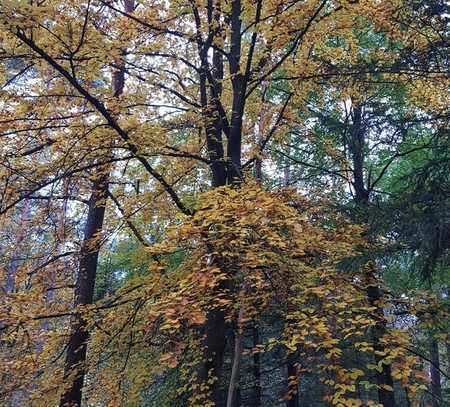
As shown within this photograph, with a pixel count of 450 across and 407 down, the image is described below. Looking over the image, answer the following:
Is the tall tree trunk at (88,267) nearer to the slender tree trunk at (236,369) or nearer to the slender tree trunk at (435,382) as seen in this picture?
the slender tree trunk at (236,369)

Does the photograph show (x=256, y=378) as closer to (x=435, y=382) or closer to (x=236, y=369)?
(x=435, y=382)

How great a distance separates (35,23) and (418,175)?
15.2 ft

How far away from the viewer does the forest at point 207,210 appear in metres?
3.72

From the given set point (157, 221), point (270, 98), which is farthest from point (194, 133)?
point (270, 98)

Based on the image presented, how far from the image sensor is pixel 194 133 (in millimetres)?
8383

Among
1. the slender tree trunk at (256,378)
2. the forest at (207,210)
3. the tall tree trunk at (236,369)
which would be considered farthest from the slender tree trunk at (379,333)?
the slender tree trunk at (256,378)

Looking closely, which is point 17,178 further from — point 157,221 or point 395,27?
point 395,27

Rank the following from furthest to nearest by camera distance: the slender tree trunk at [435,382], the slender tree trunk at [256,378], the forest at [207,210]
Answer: the slender tree trunk at [256,378]
the slender tree trunk at [435,382]
the forest at [207,210]

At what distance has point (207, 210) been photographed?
13.6 feet

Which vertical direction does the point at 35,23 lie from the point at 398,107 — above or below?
below

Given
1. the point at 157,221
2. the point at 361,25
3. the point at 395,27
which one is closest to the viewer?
the point at 395,27

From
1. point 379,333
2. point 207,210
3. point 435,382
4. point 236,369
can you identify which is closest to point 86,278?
point 207,210

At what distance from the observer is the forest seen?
3.72m

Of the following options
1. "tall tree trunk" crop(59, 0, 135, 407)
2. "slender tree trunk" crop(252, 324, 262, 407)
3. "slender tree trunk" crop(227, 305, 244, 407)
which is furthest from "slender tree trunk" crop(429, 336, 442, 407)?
"tall tree trunk" crop(59, 0, 135, 407)
